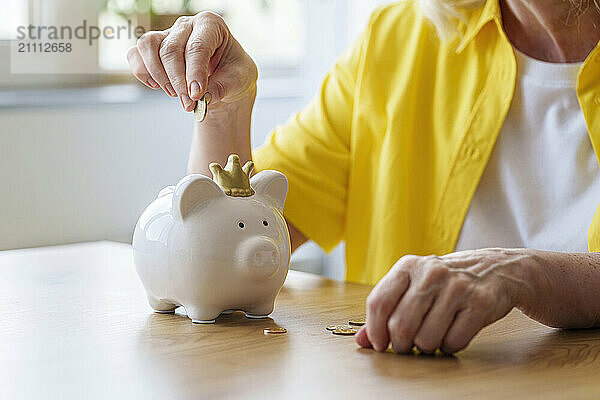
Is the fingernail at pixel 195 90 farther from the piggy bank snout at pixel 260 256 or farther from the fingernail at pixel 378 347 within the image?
the fingernail at pixel 378 347

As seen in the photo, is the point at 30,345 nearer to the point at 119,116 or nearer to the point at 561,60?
the point at 561,60

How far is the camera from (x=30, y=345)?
788 millimetres

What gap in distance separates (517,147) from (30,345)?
802 millimetres

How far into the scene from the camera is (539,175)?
130cm

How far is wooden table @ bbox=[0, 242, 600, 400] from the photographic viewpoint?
2.14 ft

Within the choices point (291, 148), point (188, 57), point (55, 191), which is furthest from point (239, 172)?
point (55, 191)

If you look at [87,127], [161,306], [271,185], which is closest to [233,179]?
[271,185]

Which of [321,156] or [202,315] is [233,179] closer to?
[202,315]

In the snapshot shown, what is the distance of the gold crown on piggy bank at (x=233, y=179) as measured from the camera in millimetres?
875

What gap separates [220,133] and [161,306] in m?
0.37

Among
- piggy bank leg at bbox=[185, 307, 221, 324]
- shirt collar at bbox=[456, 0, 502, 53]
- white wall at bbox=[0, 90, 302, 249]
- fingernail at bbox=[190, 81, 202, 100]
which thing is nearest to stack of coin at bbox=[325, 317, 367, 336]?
piggy bank leg at bbox=[185, 307, 221, 324]

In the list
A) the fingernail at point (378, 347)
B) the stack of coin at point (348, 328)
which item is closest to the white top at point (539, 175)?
the stack of coin at point (348, 328)

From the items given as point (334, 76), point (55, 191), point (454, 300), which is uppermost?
point (334, 76)

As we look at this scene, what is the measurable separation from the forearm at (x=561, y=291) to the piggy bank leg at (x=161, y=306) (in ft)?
1.13
